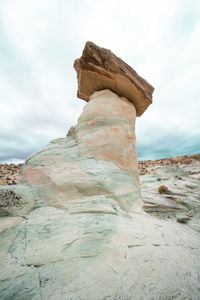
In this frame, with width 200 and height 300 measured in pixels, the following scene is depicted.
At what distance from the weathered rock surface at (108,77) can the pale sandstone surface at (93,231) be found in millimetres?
432

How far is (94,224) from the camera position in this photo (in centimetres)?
202

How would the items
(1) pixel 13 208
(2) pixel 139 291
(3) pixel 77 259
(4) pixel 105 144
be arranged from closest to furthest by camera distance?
1. (2) pixel 139 291
2. (3) pixel 77 259
3. (1) pixel 13 208
4. (4) pixel 105 144

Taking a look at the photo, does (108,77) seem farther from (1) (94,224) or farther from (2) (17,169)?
(2) (17,169)

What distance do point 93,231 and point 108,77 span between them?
3147 mm

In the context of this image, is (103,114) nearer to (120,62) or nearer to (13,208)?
(120,62)

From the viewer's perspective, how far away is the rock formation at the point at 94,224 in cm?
137

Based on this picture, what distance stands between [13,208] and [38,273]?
1.02 metres

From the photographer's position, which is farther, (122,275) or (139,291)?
(122,275)

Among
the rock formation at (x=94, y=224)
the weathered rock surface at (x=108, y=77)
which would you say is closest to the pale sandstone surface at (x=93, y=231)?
the rock formation at (x=94, y=224)

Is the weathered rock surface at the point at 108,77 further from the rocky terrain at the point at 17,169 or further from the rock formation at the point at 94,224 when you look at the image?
the rocky terrain at the point at 17,169

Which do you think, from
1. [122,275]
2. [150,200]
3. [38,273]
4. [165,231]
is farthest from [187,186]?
[38,273]

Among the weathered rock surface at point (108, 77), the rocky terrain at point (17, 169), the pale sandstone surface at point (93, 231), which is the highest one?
the weathered rock surface at point (108, 77)

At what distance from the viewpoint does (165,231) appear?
8.13 ft

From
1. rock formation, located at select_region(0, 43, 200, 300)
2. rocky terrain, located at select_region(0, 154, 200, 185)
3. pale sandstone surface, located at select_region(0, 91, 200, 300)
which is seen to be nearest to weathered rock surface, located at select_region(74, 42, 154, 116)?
rock formation, located at select_region(0, 43, 200, 300)
